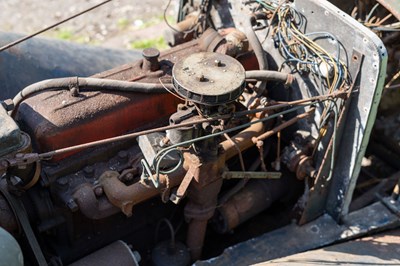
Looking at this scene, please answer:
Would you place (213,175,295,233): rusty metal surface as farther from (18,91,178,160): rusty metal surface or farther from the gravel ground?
the gravel ground

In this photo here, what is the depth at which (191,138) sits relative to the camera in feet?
9.70

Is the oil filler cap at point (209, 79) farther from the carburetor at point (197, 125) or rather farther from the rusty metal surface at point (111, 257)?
the rusty metal surface at point (111, 257)

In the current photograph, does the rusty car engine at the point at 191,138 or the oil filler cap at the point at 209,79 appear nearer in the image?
the oil filler cap at the point at 209,79

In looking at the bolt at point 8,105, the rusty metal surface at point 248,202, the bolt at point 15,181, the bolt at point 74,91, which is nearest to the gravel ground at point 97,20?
the rusty metal surface at point 248,202

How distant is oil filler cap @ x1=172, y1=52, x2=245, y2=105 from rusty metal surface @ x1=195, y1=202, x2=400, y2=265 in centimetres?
104

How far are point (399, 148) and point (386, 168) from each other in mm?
224

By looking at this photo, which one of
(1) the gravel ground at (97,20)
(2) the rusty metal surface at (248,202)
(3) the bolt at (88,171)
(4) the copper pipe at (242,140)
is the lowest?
(1) the gravel ground at (97,20)

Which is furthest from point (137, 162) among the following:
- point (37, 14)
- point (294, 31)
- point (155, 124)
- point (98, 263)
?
point (37, 14)

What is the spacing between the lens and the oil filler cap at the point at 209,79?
2.77 meters

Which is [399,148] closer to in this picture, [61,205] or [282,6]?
[282,6]

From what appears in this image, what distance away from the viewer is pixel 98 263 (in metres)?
3.12

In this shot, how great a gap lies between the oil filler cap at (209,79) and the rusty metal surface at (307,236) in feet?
3.40

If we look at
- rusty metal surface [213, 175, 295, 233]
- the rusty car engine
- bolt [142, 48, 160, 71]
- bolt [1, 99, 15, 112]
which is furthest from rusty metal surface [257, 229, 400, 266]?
bolt [1, 99, 15, 112]

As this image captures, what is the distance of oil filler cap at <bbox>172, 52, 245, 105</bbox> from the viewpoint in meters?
2.77
